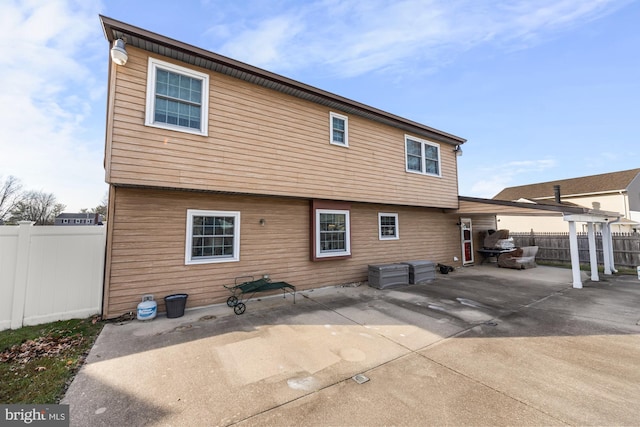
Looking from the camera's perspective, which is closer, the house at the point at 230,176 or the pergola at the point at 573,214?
the house at the point at 230,176

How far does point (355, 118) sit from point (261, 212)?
4.68 metres

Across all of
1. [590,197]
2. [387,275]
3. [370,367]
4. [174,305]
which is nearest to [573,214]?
[387,275]

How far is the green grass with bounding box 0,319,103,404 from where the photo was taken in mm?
2840

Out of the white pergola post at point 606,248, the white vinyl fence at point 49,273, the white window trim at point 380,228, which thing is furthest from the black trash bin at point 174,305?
the white pergola post at point 606,248

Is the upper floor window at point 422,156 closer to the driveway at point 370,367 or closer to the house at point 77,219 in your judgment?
the driveway at point 370,367

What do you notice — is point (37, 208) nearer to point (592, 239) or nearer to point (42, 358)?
point (42, 358)

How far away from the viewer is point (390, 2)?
716 centimetres

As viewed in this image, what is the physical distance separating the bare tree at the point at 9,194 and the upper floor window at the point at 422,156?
43.1 metres

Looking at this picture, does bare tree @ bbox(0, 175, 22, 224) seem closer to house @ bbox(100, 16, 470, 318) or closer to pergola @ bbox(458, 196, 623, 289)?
house @ bbox(100, 16, 470, 318)

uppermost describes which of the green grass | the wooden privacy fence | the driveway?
the wooden privacy fence

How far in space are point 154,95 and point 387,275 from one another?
26.4ft

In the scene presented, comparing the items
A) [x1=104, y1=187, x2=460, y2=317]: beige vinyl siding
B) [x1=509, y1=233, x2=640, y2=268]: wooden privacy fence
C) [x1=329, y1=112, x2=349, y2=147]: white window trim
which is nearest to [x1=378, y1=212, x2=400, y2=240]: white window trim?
[x1=104, y1=187, x2=460, y2=317]: beige vinyl siding

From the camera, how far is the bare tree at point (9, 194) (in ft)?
92.1

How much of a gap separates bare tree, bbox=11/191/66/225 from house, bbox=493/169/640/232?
51.5m
